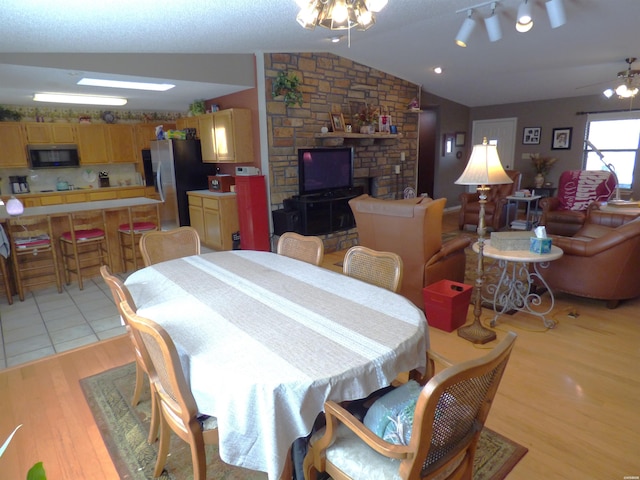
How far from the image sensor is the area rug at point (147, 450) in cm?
178

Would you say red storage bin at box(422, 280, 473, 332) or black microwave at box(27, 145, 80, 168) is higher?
black microwave at box(27, 145, 80, 168)

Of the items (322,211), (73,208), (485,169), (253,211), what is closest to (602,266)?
(485,169)

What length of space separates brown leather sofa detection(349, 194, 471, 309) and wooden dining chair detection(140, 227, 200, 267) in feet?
4.84

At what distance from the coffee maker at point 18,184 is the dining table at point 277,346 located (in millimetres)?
5911

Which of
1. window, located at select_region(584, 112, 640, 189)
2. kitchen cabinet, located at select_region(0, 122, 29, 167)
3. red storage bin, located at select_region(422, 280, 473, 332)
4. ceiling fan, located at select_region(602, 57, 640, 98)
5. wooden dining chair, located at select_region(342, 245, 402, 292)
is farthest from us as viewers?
window, located at select_region(584, 112, 640, 189)

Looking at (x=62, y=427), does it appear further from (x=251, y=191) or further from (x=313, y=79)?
(x=313, y=79)

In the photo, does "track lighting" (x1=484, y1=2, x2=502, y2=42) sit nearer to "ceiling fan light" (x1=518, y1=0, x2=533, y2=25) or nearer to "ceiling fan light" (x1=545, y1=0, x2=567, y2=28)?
"ceiling fan light" (x1=518, y1=0, x2=533, y2=25)

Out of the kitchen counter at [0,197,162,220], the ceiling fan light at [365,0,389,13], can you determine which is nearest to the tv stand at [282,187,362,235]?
the kitchen counter at [0,197,162,220]

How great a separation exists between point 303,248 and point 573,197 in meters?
4.85

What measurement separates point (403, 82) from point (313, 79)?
211 cm

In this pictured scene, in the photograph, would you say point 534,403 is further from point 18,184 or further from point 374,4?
point 18,184

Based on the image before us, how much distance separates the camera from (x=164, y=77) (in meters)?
4.25

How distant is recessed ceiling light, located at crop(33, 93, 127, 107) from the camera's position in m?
5.22

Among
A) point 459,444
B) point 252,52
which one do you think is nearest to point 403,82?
point 252,52
